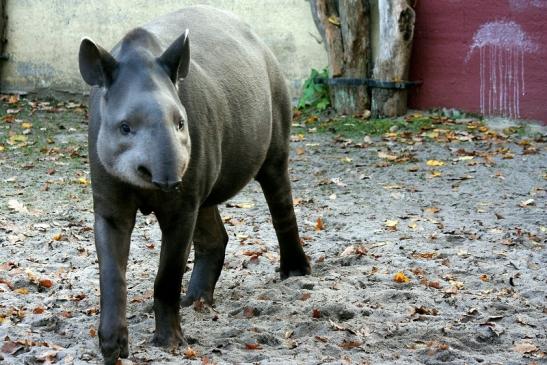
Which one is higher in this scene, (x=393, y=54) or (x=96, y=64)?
(x=96, y=64)

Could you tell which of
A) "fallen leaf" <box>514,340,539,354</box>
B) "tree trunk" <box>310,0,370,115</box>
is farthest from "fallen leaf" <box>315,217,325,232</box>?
"tree trunk" <box>310,0,370,115</box>

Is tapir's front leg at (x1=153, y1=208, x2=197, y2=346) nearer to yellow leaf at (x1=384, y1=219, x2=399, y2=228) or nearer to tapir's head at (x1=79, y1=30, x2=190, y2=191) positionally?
tapir's head at (x1=79, y1=30, x2=190, y2=191)

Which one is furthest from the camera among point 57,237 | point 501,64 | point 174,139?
point 501,64

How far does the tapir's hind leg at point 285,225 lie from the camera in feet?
22.6

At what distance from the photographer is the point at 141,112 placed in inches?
180

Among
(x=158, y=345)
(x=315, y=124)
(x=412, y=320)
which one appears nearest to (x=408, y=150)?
(x=315, y=124)

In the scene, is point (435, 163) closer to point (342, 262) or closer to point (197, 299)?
point (342, 262)

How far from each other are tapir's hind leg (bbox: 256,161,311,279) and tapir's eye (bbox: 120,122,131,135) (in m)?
2.30

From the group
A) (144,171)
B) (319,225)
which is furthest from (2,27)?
(144,171)

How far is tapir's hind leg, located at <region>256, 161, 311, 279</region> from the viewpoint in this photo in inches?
271

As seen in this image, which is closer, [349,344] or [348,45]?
[349,344]

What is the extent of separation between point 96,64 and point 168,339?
4.77 ft

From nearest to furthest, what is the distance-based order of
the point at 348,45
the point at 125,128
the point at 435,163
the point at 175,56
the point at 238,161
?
the point at 125,128
the point at 175,56
the point at 238,161
the point at 435,163
the point at 348,45

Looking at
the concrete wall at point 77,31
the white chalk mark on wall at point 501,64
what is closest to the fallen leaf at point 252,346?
the white chalk mark on wall at point 501,64
